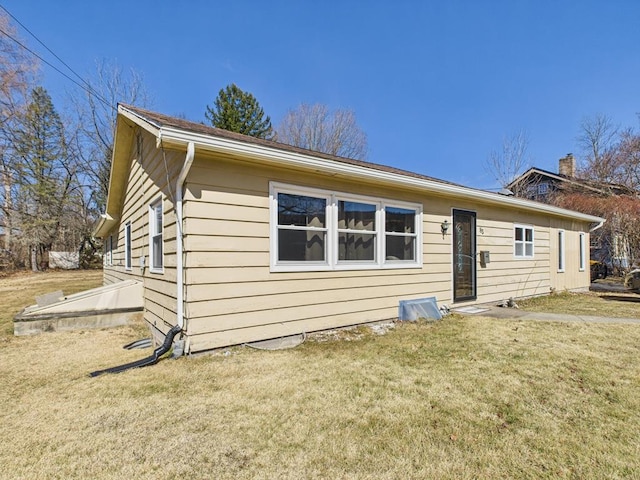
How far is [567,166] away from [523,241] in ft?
56.2

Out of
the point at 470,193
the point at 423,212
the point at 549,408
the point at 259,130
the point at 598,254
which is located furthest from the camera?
the point at 259,130

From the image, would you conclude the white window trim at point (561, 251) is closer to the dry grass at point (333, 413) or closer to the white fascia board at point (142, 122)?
the dry grass at point (333, 413)

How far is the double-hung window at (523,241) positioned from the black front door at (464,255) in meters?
1.88

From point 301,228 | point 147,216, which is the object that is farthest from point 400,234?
point 147,216

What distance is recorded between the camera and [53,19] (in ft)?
28.6

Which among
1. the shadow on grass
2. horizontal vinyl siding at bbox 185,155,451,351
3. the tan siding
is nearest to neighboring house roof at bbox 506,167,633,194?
the shadow on grass

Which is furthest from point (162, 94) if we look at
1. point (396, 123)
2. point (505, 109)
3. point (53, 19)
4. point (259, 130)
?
point (505, 109)

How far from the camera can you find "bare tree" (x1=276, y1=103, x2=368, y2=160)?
22047 millimetres

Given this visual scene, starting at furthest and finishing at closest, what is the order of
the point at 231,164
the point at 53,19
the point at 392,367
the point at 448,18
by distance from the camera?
the point at 448,18 < the point at 53,19 < the point at 231,164 < the point at 392,367

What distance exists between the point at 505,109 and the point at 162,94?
66.2 feet

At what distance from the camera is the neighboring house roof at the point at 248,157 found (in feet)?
12.3

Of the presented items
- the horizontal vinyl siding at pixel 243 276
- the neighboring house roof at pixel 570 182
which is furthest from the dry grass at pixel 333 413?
the neighboring house roof at pixel 570 182

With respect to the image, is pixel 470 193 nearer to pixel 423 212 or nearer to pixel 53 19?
pixel 423 212

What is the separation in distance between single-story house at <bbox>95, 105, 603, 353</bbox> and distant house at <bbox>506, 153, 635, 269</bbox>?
1162cm
